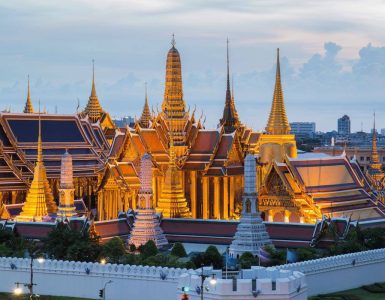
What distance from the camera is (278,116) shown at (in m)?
53.4

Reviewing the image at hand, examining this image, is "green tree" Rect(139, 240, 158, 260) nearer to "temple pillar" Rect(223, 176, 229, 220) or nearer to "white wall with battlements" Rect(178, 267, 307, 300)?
"white wall with battlements" Rect(178, 267, 307, 300)

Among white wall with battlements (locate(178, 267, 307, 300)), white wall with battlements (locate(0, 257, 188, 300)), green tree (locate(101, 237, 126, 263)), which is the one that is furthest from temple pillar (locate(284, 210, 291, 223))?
white wall with battlements (locate(178, 267, 307, 300))

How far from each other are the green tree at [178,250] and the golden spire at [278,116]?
42.7 ft

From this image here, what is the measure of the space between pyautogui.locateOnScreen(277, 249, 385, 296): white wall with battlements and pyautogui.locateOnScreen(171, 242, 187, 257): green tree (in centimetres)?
597

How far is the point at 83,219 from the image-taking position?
44.6 meters

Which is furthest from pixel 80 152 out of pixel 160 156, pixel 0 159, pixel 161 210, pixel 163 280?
pixel 163 280

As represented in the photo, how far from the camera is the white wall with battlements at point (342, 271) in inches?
1421

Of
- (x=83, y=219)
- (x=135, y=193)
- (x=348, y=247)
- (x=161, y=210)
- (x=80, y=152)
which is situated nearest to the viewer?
(x=348, y=247)

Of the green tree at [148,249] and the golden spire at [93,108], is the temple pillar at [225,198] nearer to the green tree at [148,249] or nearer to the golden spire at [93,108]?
the green tree at [148,249]

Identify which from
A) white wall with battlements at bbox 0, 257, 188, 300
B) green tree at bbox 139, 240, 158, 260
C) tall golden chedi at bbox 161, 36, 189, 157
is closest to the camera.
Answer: white wall with battlements at bbox 0, 257, 188, 300

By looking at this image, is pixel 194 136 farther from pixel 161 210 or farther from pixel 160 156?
pixel 161 210

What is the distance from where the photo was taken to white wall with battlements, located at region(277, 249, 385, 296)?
3609cm

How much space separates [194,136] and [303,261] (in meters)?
17.8

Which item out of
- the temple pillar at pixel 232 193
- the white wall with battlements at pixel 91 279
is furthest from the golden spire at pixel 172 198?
the white wall with battlements at pixel 91 279
